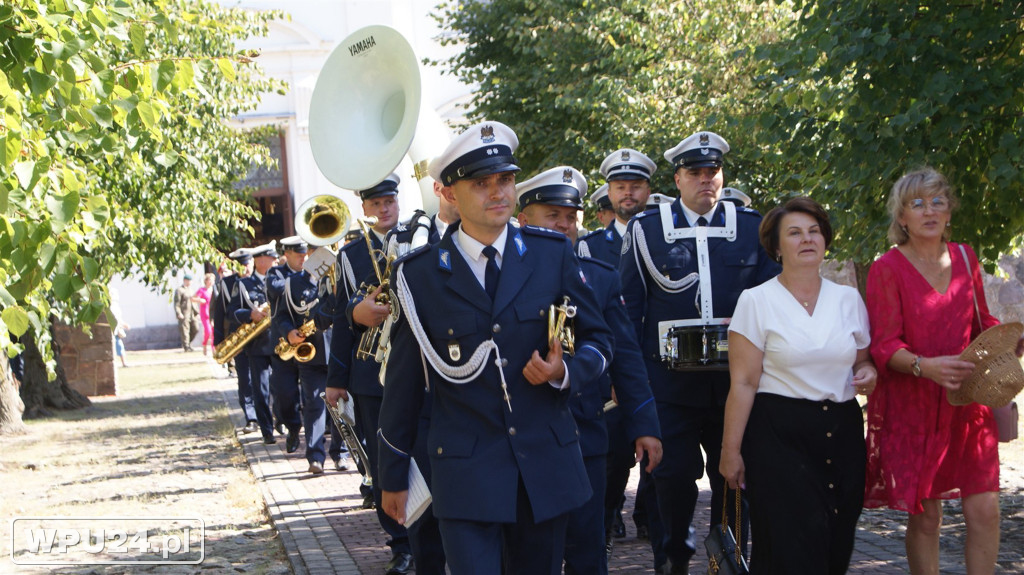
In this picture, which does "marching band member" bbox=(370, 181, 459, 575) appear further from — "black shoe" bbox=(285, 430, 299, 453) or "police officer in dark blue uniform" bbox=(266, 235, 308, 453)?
"black shoe" bbox=(285, 430, 299, 453)

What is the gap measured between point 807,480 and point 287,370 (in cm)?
799

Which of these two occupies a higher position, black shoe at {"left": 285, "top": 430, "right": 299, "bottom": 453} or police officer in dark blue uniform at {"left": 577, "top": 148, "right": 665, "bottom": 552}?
police officer in dark blue uniform at {"left": 577, "top": 148, "right": 665, "bottom": 552}

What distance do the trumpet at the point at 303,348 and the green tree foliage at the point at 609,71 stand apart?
428 centimetres

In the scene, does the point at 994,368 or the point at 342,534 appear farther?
the point at 342,534

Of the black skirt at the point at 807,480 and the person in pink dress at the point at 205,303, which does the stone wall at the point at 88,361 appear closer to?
the person in pink dress at the point at 205,303

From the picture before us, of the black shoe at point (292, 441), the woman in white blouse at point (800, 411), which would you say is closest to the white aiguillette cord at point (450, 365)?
the woman in white blouse at point (800, 411)

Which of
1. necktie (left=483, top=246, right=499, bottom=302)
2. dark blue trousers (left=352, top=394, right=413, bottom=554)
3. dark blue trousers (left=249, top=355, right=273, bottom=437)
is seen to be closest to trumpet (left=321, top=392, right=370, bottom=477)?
dark blue trousers (left=352, top=394, right=413, bottom=554)

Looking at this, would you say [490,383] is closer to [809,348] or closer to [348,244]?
[809,348]

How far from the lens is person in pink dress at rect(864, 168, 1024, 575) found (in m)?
5.29

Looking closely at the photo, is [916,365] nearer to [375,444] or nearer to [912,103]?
[912,103]

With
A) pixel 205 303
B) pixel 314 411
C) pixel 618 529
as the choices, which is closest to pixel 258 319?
pixel 314 411

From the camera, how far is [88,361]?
21.5 m

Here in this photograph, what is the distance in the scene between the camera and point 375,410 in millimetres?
7102

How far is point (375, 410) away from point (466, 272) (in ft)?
9.59
